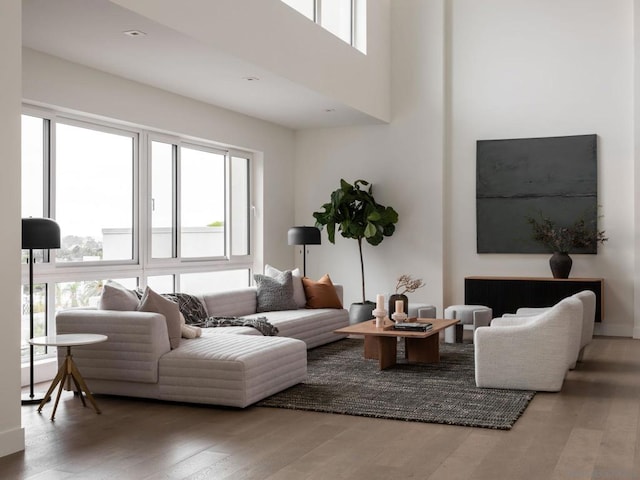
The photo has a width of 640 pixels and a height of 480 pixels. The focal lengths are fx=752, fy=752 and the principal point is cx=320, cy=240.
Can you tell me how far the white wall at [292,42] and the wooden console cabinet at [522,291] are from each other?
8.04 ft

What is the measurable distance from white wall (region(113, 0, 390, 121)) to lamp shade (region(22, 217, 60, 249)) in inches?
63.3

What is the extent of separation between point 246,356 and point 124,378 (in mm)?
932

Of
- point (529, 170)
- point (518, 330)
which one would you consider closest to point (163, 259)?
point (518, 330)

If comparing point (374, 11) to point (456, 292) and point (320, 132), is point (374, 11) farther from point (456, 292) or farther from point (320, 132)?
point (456, 292)

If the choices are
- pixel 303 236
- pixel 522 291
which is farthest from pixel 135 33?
pixel 522 291

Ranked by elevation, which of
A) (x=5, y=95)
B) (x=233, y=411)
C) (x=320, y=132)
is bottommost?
(x=233, y=411)

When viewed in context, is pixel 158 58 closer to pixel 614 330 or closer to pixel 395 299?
pixel 395 299

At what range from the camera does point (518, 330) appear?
18.2ft

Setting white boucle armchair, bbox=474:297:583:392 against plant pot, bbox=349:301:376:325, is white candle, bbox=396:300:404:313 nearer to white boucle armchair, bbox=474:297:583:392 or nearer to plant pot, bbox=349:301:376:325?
white boucle armchair, bbox=474:297:583:392

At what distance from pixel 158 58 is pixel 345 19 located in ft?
11.0

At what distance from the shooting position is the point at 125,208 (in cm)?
732

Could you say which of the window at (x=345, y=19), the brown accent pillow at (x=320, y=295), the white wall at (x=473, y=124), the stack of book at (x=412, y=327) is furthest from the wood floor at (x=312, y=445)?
the window at (x=345, y=19)

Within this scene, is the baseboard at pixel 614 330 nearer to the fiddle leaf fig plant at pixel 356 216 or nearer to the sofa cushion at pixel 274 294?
the fiddle leaf fig plant at pixel 356 216

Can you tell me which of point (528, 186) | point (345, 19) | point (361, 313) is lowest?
point (361, 313)
